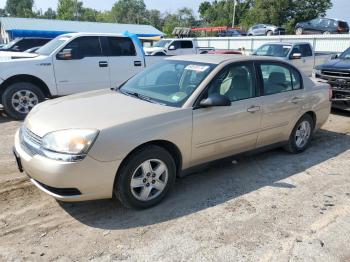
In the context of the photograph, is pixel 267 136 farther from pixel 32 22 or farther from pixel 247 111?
pixel 32 22

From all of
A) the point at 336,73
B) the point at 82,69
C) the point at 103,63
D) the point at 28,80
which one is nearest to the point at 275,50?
the point at 336,73

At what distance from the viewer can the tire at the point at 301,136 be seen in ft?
18.1

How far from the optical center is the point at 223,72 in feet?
14.1

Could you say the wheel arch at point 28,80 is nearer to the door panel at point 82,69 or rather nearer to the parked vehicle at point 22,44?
the door panel at point 82,69

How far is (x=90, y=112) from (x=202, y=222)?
1635 millimetres

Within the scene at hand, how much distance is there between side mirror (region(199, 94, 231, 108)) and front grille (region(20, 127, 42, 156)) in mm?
1757

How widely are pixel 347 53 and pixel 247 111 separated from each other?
21.0 ft

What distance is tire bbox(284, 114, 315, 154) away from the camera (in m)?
5.50

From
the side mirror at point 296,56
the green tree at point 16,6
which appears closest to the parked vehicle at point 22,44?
the side mirror at point 296,56

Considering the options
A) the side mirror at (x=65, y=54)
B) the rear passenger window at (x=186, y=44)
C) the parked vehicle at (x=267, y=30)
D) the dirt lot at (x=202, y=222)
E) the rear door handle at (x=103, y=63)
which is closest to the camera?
the dirt lot at (x=202, y=222)

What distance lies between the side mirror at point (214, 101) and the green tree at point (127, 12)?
128 m

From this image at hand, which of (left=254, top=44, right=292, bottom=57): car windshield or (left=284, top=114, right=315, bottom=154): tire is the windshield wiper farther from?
(left=254, top=44, right=292, bottom=57): car windshield

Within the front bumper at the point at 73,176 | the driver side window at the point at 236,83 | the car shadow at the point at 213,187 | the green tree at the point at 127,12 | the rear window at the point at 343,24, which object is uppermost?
the green tree at the point at 127,12

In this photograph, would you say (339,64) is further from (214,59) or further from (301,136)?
(214,59)
